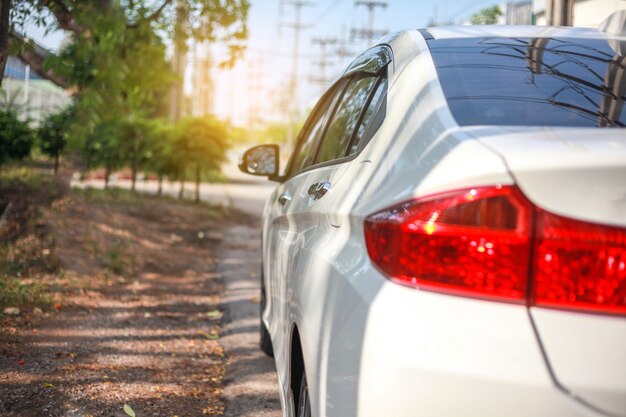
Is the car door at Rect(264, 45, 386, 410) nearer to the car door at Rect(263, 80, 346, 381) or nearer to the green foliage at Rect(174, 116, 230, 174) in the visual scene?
the car door at Rect(263, 80, 346, 381)

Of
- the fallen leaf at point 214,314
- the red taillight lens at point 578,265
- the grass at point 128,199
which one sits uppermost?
the red taillight lens at point 578,265

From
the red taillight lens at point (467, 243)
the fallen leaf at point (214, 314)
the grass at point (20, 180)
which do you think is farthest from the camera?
the grass at point (20, 180)

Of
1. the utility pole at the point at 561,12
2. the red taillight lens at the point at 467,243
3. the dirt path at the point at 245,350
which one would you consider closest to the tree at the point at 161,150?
the dirt path at the point at 245,350

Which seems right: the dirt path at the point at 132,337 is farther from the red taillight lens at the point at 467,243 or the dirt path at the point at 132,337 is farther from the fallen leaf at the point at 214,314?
the red taillight lens at the point at 467,243

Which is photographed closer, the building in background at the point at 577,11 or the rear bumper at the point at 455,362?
the rear bumper at the point at 455,362

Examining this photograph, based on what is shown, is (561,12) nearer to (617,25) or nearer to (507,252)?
(617,25)

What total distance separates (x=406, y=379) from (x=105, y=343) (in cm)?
413

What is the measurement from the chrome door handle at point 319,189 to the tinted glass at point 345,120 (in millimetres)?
156

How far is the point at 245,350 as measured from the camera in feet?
18.5

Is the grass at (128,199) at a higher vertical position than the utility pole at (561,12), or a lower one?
lower

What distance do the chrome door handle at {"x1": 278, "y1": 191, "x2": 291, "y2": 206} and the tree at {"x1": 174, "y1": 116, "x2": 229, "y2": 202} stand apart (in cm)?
1251

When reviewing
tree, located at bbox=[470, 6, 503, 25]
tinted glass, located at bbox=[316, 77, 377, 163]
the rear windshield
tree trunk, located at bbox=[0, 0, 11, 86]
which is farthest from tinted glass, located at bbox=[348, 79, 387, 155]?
tree, located at bbox=[470, 6, 503, 25]

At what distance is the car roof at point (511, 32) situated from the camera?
286 cm

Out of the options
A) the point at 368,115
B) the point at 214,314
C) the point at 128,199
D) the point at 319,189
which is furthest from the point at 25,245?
the point at 128,199
